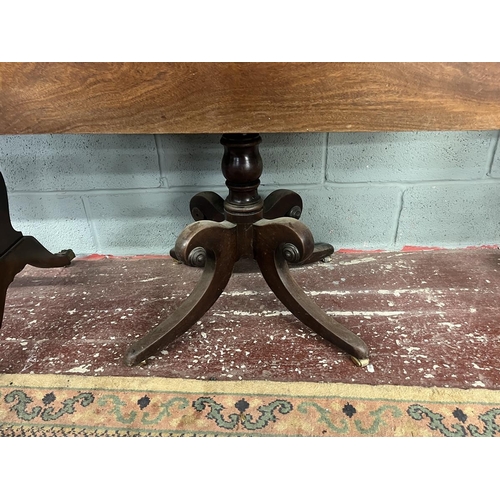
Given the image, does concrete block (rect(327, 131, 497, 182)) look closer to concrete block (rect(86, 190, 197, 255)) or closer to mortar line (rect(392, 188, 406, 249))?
mortar line (rect(392, 188, 406, 249))

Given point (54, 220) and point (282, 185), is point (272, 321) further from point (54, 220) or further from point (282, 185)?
point (54, 220)

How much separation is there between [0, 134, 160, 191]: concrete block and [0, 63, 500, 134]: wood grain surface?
0.66 m

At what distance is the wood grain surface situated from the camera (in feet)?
1.86

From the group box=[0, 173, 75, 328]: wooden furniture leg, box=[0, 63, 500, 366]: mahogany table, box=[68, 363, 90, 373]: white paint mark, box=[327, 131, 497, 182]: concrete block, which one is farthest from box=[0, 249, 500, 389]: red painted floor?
box=[0, 63, 500, 366]: mahogany table

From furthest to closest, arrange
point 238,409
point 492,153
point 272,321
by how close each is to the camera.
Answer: point 492,153, point 272,321, point 238,409

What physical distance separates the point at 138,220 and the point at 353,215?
28.0 inches

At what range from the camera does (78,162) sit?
1271 mm

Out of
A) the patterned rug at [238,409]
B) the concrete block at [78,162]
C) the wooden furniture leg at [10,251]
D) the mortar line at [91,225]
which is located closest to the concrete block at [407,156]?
the concrete block at [78,162]

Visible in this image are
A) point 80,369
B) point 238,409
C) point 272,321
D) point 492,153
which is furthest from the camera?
point 492,153

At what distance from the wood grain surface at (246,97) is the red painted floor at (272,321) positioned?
0.54 m

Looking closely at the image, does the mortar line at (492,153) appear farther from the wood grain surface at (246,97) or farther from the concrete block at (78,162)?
the concrete block at (78,162)

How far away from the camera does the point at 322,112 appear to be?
0.60 metres

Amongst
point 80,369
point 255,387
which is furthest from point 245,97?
point 80,369

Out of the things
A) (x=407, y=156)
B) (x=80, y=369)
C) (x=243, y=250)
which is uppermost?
(x=407, y=156)
